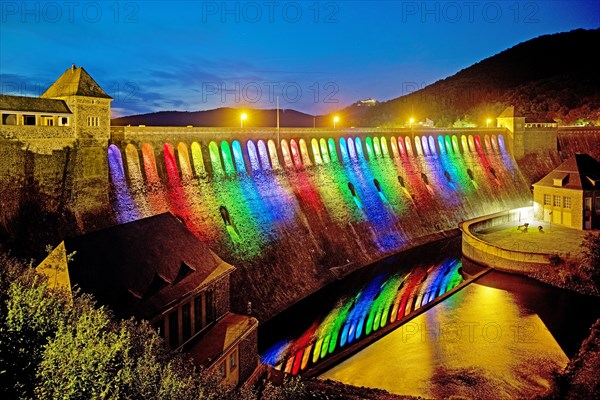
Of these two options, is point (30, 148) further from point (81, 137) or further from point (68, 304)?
point (68, 304)

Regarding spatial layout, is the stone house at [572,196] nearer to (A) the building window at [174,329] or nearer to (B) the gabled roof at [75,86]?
(A) the building window at [174,329]

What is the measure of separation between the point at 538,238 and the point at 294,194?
19396mm

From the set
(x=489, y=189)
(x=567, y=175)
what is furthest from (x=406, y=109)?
(x=567, y=175)

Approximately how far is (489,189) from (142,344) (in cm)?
4840

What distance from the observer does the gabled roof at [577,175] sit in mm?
42875

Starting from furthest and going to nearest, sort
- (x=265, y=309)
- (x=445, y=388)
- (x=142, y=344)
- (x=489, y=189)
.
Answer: (x=489, y=189), (x=265, y=309), (x=445, y=388), (x=142, y=344)

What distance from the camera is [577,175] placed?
43688 mm

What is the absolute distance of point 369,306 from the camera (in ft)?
98.4

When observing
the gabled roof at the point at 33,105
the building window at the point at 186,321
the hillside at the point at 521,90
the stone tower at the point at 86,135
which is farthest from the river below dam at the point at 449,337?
the hillside at the point at 521,90

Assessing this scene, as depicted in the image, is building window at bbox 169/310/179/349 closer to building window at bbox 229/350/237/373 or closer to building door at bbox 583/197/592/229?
building window at bbox 229/350/237/373

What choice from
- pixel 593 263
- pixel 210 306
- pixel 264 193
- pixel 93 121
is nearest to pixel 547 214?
pixel 593 263

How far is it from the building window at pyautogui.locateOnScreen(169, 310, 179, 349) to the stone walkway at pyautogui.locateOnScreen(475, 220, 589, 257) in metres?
26.6

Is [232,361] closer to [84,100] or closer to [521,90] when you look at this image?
[84,100]

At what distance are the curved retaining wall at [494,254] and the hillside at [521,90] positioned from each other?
35.9 meters
